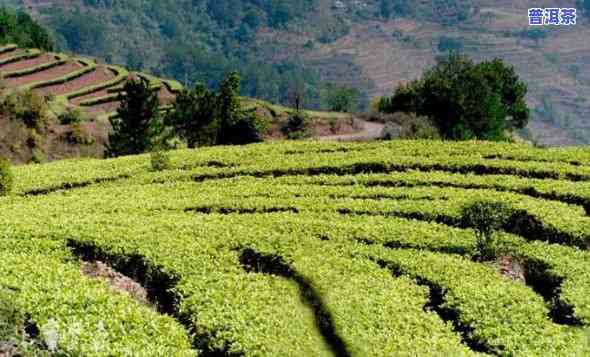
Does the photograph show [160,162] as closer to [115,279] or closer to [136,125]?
[115,279]

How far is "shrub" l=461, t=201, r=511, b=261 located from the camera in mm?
23406

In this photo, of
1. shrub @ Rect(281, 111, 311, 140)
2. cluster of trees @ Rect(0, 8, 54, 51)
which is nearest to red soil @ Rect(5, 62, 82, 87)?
cluster of trees @ Rect(0, 8, 54, 51)

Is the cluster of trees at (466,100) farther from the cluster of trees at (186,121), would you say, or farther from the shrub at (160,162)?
the shrub at (160,162)

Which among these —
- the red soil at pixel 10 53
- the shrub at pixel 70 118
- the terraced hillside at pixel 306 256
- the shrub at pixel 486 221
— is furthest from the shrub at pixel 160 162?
the red soil at pixel 10 53

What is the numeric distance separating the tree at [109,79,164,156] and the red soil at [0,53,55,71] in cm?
4994

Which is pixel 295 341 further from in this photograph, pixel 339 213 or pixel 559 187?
pixel 559 187

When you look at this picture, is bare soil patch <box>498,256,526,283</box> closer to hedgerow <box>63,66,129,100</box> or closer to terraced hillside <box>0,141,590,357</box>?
terraced hillside <box>0,141,590,357</box>

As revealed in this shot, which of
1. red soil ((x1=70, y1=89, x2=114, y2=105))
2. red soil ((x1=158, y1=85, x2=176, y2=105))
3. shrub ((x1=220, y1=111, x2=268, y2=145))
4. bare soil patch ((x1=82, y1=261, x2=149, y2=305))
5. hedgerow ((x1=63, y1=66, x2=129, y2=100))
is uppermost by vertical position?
bare soil patch ((x1=82, y1=261, x2=149, y2=305))

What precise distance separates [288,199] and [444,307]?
10163 mm

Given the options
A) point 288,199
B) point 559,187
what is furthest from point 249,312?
point 559,187

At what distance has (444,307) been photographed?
19469mm

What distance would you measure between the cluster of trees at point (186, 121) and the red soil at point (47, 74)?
115 feet

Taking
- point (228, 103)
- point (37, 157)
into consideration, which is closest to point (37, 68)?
point (228, 103)

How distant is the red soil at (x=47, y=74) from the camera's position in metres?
101
